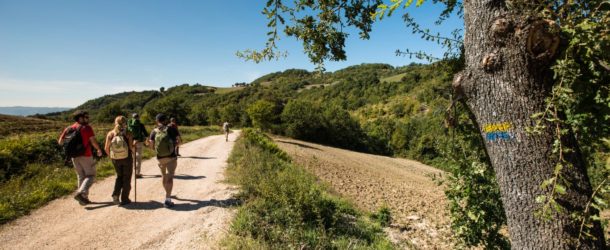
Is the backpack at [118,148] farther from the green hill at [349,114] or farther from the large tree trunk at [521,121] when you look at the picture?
the large tree trunk at [521,121]

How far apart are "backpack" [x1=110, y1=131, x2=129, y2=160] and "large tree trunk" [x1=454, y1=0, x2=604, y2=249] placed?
7.10m

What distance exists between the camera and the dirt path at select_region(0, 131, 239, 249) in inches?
207

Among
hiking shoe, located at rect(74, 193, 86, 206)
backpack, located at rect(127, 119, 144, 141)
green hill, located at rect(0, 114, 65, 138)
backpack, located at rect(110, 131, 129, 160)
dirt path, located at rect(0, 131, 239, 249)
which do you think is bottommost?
dirt path, located at rect(0, 131, 239, 249)

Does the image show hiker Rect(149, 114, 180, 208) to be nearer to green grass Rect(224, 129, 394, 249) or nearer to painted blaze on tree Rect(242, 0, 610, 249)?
green grass Rect(224, 129, 394, 249)

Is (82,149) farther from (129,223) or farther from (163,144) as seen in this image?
(129,223)

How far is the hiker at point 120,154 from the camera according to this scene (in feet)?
22.1

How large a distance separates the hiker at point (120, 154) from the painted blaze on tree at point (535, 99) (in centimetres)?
671

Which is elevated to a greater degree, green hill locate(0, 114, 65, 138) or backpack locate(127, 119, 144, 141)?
backpack locate(127, 119, 144, 141)

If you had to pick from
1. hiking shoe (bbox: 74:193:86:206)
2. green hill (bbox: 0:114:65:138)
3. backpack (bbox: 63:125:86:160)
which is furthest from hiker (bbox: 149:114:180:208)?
green hill (bbox: 0:114:65:138)

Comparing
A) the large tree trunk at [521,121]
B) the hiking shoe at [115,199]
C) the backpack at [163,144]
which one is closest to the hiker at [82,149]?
the hiking shoe at [115,199]

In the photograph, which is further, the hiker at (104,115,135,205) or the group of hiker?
the hiker at (104,115,135,205)

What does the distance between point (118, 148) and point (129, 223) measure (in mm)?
1745

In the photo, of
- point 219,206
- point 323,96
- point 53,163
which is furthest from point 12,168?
point 323,96

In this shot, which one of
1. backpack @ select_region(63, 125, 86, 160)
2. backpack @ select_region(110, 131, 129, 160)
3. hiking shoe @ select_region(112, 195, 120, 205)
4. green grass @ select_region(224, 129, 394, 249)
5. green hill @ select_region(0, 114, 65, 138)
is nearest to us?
green grass @ select_region(224, 129, 394, 249)
